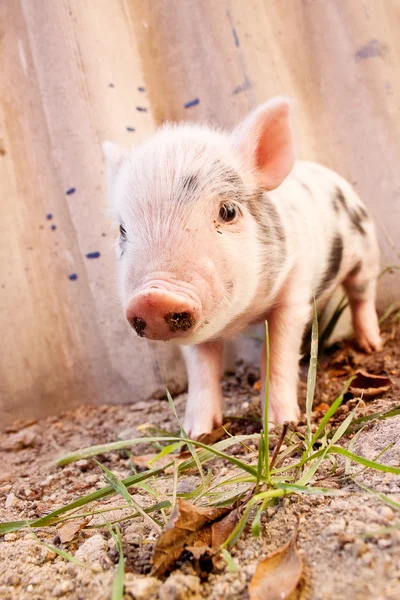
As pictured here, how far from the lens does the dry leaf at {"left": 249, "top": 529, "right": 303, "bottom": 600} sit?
38.9 inches

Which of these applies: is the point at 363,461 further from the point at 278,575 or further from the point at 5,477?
the point at 5,477

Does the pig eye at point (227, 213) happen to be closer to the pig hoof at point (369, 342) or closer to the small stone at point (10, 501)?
the small stone at point (10, 501)

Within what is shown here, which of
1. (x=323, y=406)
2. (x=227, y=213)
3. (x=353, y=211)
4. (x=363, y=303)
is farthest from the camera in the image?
(x=363, y=303)

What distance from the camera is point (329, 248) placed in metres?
2.74

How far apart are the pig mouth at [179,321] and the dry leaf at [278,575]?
68 cm

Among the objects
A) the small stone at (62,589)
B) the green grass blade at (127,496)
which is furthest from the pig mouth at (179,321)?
the small stone at (62,589)

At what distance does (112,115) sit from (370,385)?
2.06 m

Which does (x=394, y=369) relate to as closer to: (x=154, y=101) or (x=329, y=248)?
(x=329, y=248)

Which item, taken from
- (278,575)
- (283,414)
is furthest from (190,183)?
(278,575)

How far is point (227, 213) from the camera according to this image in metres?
1.93

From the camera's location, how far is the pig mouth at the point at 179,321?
59.9 inches

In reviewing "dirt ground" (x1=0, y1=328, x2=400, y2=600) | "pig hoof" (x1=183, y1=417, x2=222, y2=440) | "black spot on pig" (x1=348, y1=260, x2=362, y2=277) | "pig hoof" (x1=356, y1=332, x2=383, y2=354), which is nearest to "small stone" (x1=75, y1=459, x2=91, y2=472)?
"dirt ground" (x1=0, y1=328, x2=400, y2=600)

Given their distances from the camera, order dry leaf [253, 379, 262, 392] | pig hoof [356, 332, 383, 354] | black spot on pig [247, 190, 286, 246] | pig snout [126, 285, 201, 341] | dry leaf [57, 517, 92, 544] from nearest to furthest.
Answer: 1. dry leaf [57, 517, 92, 544]
2. pig snout [126, 285, 201, 341]
3. black spot on pig [247, 190, 286, 246]
4. dry leaf [253, 379, 262, 392]
5. pig hoof [356, 332, 383, 354]

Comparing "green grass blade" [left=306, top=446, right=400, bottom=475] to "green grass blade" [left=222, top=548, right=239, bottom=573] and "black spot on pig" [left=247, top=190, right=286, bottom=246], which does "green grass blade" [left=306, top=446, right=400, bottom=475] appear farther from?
"black spot on pig" [left=247, top=190, right=286, bottom=246]
